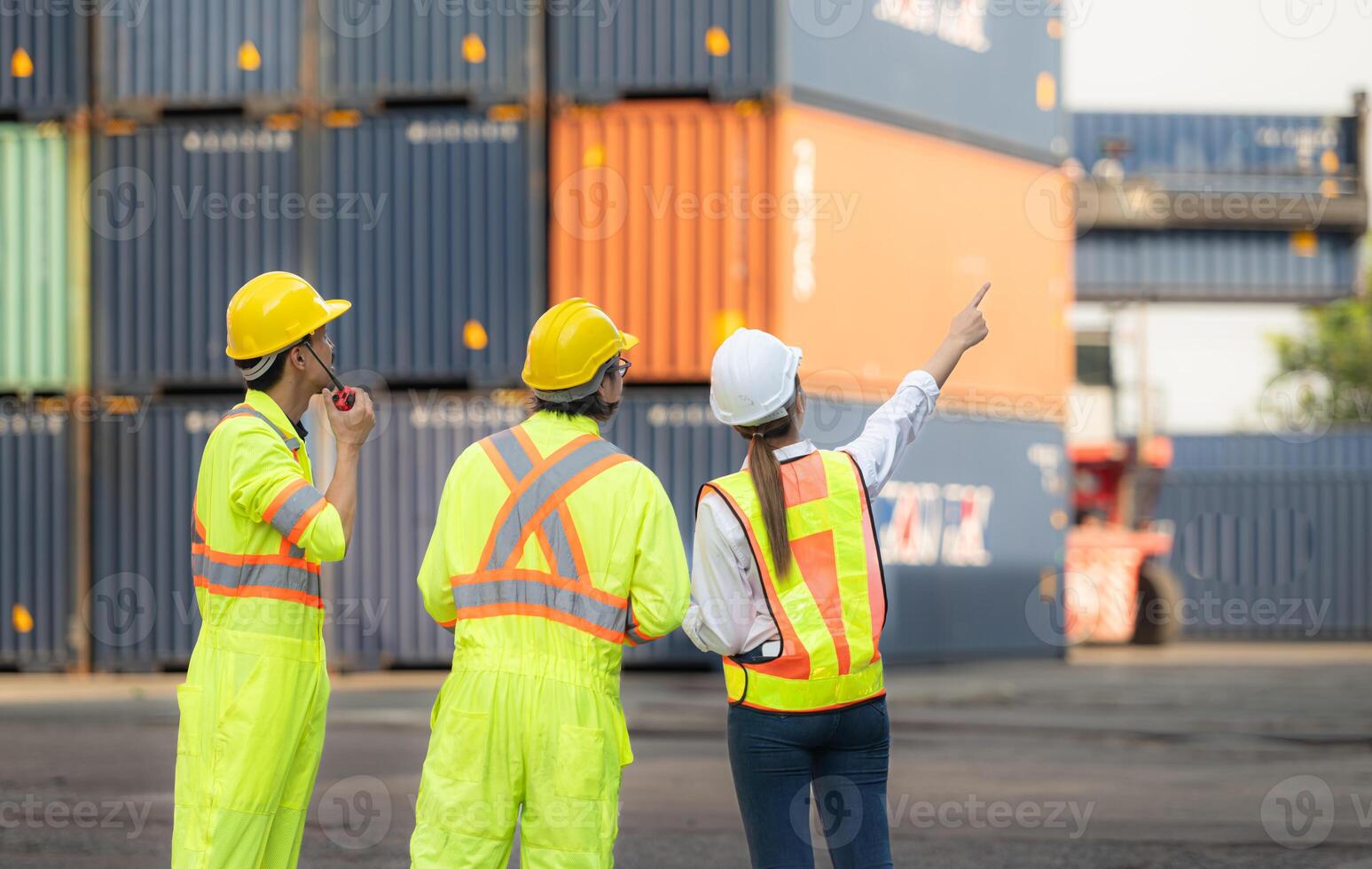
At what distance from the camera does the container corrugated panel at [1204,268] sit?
31047 millimetres

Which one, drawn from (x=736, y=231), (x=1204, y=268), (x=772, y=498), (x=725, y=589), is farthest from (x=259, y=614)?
(x=1204, y=268)

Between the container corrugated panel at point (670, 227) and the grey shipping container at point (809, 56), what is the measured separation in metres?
0.34

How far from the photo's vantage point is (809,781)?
3.96 metres

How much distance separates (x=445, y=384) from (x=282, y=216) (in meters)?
2.39

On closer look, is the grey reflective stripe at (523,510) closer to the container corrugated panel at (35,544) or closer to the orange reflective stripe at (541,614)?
the orange reflective stripe at (541,614)

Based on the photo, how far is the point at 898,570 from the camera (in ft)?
59.5

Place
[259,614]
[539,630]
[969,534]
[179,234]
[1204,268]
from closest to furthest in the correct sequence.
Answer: [539,630] < [259,614] < [179,234] < [969,534] < [1204,268]

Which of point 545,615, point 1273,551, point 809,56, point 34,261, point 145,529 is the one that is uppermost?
point 809,56

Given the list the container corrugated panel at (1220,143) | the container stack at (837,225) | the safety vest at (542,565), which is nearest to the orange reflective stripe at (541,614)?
the safety vest at (542,565)

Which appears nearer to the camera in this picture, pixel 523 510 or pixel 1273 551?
pixel 523 510

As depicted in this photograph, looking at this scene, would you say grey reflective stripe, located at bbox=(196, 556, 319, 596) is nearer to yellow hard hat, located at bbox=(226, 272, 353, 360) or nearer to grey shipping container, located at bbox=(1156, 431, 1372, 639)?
yellow hard hat, located at bbox=(226, 272, 353, 360)

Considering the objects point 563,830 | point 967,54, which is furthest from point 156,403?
point 563,830

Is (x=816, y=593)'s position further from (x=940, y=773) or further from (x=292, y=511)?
(x=940, y=773)

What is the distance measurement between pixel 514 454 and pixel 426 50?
48.7 ft
